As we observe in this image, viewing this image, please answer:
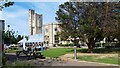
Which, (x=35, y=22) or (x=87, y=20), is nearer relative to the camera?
(x=87, y=20)

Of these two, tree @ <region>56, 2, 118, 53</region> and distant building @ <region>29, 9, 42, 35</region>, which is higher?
distant building @ <region>29, 9, 42, 35</region>

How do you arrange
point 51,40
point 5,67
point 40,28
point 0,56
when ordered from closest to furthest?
point 0,56 < point 5,67 < point 51,40 < point 40,28

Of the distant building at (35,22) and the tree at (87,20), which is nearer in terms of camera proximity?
the tree at (87,20)

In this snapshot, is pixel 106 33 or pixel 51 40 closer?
pixel 106 33

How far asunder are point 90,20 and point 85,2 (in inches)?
123

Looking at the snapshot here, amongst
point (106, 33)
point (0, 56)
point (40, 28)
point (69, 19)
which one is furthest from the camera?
point (40, 28)

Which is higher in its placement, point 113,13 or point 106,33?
point 113,13

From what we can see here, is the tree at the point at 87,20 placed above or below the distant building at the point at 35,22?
below

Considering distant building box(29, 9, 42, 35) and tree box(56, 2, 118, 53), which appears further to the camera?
distant building box(29, 9, 42, 35)

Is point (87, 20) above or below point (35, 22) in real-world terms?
below

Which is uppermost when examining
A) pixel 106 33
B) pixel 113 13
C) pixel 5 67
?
pixel 113 13

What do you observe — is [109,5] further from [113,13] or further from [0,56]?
[0,56]

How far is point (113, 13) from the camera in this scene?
115 ft

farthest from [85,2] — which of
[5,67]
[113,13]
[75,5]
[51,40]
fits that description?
[51,40]
